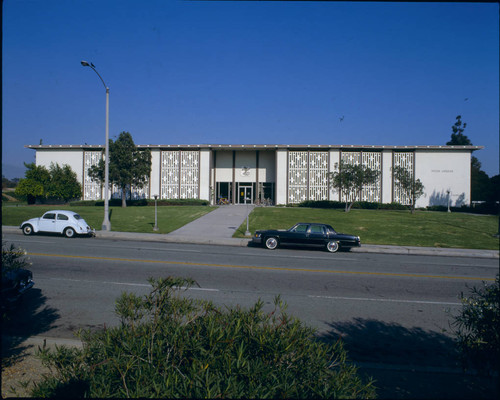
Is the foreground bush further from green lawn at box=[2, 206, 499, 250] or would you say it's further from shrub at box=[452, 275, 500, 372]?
green lawn at box=[2, 206, 499, 250]

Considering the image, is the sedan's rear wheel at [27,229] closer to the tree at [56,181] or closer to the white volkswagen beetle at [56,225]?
the white volkswagen beetle at [56,225]

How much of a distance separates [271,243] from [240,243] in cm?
237

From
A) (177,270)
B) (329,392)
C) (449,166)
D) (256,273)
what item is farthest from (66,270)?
(449,166)

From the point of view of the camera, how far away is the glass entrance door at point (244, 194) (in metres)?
44.6

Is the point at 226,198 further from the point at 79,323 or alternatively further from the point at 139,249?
the point at 79,323

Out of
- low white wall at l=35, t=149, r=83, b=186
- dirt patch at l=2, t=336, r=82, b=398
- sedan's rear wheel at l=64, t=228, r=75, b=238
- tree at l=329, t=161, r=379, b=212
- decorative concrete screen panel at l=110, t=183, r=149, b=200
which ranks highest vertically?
low white wall at l=35, t=149, r=83, b=186

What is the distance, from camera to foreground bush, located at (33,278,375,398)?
86.7 inches

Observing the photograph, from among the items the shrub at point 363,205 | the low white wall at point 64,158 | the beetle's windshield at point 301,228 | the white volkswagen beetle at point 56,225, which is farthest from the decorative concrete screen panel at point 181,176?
the beetle's windshield at point 301,228

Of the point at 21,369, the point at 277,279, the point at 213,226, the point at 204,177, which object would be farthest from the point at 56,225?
the point at 204,177

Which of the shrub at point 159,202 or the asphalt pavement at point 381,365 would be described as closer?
the asphalt pavement at point 381,365

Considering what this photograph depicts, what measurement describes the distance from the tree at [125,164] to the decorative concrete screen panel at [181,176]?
540 centimetres

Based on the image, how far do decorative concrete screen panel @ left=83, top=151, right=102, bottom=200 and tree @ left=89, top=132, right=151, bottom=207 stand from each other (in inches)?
250

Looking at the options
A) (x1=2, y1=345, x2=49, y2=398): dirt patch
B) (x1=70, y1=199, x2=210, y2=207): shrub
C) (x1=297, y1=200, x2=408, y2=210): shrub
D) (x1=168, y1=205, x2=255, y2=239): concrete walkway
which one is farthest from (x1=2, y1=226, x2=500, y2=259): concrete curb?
(x1=297, y1=200, x2=408, y2=210): shrub

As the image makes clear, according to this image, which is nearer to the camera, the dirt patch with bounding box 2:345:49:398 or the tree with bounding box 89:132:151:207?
the dirt patch with bounding box 2:345:49:398
